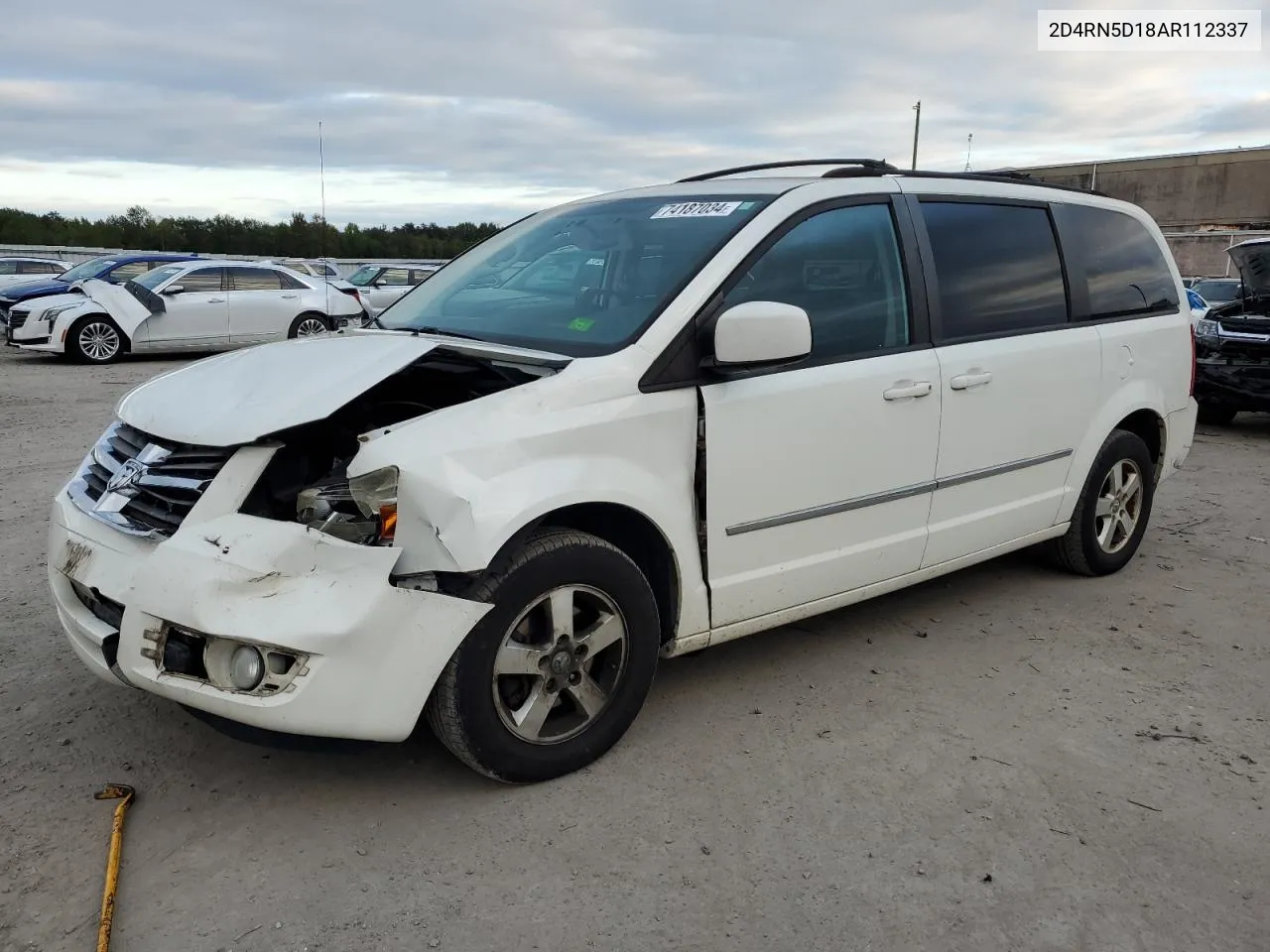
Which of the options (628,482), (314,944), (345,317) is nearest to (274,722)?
(314,944)

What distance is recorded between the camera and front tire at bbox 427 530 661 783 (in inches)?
111

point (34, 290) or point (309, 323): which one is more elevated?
point (34, 290)

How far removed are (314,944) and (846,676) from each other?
85.5 inches

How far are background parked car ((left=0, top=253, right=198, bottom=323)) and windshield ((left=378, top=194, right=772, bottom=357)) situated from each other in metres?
14.0

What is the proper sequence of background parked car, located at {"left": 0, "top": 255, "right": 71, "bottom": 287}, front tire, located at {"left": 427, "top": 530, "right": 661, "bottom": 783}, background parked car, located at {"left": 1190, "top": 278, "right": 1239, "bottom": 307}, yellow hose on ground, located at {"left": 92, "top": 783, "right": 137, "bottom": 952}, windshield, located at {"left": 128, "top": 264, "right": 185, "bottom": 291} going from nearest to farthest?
yellow hose on ground, located at {"left": 92, "top": 783, "right": 137, "bottom": 952} < front tire, located at {"left": 427, "top": 530, "right": 661, "bottom": 783} < windshield, located at {"left": 128, "top": 264, "right": 185, "bottom": 291} < background parked car, located at {"left": 1190, "top": 278, "right": 1239, "bottom": 307} < background parked car, located at {"left": 0, "top": 255, "right": 71, "bottom": 287}

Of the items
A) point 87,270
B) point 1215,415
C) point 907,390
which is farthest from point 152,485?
point 87,270

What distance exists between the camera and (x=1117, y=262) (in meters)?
4.93

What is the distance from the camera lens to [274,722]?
2.64 meters

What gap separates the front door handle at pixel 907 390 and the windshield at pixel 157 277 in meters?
13.9

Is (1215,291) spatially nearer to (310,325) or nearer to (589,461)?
(310,325)

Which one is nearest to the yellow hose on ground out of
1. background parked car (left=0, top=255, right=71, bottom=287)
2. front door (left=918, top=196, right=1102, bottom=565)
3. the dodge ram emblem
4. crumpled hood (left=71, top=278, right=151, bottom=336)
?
the dodge ram emblem

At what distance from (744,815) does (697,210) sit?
6.80 ft

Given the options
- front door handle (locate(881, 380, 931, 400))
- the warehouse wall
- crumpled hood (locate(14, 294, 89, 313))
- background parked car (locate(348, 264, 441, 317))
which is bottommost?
front door handle (locate(881, 380, 931, 400))

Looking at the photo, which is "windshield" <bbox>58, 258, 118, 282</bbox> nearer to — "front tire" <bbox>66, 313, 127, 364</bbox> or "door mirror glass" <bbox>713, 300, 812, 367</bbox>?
"front tire" <bbox>66, 313, 127, 364</bbox>
